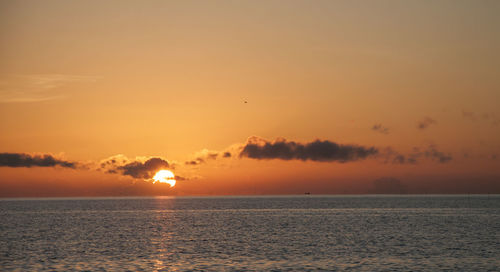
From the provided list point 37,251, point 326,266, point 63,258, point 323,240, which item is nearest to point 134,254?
point 63,258

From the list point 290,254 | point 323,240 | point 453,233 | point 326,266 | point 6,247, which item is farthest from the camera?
point 453,233

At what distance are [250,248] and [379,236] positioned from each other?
31.7 meters

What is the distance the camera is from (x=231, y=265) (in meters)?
63.0

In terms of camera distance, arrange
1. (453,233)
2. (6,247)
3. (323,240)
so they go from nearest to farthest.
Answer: (6,247), (323,240), (453,233)

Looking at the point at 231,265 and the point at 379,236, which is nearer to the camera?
the point at 231,265

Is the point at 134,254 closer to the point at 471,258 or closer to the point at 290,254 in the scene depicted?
the point at 290,254

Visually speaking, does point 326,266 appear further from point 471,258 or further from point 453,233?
point 453,233

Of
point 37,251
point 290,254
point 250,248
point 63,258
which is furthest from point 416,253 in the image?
point 37,251

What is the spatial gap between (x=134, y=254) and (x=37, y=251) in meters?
15.2

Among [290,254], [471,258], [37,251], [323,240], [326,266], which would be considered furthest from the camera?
[323,240]

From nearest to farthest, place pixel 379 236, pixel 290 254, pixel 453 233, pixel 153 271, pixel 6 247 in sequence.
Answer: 1. pixel 153 271
2. pixel 290 254
3. pixel 6 247
4. pixel 379 236
5. pixel 453 233

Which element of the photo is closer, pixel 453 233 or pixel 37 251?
pixel 37 251

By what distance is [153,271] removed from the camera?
2315 inches

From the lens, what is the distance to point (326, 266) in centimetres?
6294
